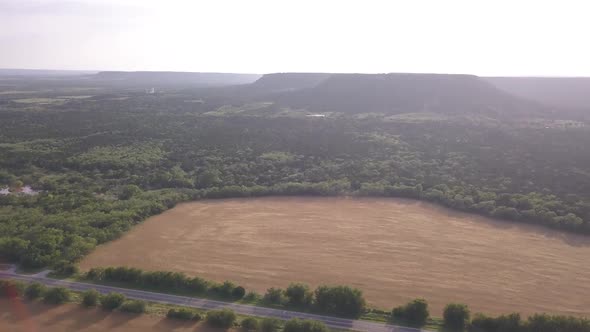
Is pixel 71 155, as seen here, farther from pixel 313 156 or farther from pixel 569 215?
pixel 569 215

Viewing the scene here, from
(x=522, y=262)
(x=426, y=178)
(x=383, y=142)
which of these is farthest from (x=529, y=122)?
(x=522, y=262)

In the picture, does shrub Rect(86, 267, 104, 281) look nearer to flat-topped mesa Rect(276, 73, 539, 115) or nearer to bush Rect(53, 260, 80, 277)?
bush Rect(53, 260, 80, 277)

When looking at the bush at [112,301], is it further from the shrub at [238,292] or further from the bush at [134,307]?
the shrub at [238,292]

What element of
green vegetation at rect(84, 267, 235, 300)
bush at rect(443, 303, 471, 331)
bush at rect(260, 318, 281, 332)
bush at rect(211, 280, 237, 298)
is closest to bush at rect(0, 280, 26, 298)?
green vegetation at rect(84, 267, 235, 300)

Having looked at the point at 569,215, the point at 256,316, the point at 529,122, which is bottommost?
the point at 256,316

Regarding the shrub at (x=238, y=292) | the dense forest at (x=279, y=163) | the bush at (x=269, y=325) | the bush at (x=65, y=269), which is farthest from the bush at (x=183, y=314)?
the dense forest at (x=279, y=163)

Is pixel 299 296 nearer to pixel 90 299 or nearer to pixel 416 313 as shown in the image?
pixel 416 313

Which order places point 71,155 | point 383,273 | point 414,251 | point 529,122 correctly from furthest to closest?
point 529,122
point 71,155
point 414,251
point 383,273

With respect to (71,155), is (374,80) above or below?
above
